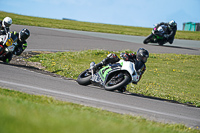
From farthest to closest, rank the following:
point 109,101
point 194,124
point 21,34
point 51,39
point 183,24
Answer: point 183,24 < point 51,39 < point 21,34 < point 109,101 < point 194,124

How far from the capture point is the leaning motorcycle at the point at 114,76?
27.6 feet

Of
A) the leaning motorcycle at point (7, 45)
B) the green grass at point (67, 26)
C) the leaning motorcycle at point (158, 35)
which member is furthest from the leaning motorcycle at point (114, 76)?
the green grass at point (67, 26)

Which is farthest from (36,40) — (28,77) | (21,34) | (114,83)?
(114,83)

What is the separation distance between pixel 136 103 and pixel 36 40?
1373 cm

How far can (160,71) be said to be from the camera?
1584 centimetres

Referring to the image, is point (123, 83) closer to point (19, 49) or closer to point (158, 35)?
point (19, 49)

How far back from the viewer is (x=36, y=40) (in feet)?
66.7

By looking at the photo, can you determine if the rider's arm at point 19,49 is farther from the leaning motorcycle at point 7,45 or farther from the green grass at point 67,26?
the green grass at point 67,26

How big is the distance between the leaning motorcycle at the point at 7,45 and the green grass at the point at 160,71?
5.61 feet

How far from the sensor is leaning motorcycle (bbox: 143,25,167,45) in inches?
961

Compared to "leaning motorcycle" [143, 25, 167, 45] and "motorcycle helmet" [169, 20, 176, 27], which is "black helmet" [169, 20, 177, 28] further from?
"leaning motorcycle" [143, 25, 167, 45]

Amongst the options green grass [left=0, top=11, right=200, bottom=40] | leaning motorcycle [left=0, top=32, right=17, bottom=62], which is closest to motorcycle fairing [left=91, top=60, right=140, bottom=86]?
leaning motorcycle [left=0, top=32, right=17, bottom=62]

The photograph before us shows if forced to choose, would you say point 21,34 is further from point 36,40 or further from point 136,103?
point 36,40

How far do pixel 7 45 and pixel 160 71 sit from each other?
8144mm
